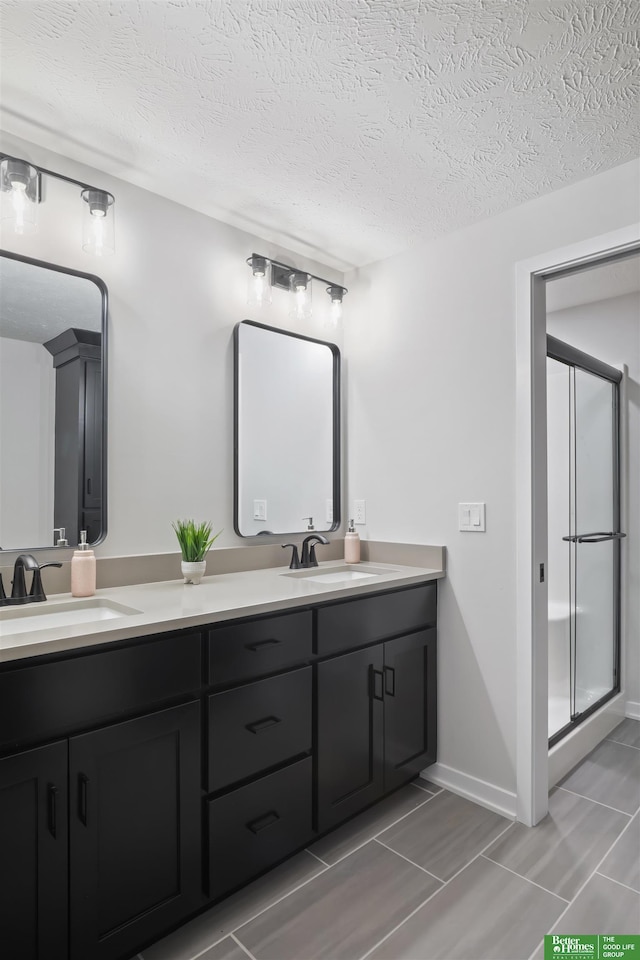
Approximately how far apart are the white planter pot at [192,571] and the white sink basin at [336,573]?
0.39 meters

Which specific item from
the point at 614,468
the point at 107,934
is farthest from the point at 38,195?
the point at 614,468

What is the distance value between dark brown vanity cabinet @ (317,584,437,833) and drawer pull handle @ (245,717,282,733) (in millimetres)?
194

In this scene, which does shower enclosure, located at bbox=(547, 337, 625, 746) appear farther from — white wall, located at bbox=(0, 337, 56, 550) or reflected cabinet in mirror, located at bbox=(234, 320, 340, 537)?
white wall, located at bbox=(0, 337, 56, 550)

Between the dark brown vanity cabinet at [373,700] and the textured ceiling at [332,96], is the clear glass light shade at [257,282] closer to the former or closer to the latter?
the textured ceiling at [332,96]

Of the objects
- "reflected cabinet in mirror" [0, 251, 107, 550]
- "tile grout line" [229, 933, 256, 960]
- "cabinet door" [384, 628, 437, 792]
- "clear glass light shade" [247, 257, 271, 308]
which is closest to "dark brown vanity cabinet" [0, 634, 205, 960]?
"tile grout line" [229, 933, 256, 960]

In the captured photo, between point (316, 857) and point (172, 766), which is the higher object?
point (172, 766)

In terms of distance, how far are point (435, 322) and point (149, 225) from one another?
A: 1.20 meters

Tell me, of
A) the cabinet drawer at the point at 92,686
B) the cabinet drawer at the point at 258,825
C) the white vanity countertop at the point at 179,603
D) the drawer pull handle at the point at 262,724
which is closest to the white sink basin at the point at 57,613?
the white vanity countertop at the point at 179,603

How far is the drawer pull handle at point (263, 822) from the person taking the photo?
160cm

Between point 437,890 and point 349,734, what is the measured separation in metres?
0.50

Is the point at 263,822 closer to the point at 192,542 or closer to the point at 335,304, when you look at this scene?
the point at 192,542

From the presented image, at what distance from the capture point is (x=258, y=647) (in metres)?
1.63

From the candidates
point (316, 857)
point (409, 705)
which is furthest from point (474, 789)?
point (316, 857)

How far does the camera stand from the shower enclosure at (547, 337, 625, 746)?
8.52 ft
